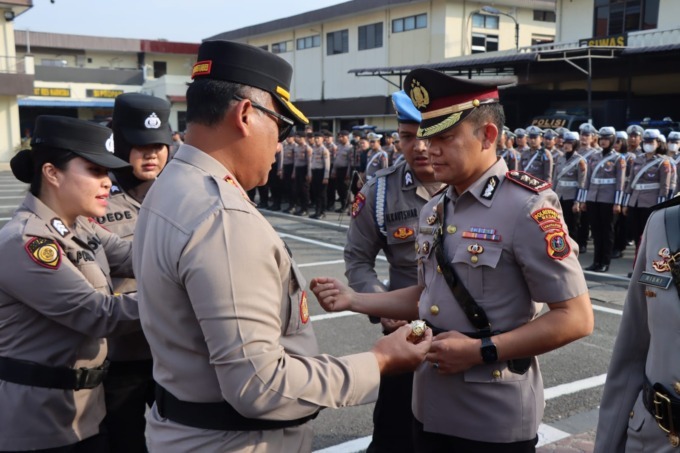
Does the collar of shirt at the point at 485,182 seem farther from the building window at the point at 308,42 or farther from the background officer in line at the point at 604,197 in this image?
the building window at the point at 308,42

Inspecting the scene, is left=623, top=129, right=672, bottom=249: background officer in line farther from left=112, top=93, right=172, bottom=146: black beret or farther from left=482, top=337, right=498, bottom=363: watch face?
left=482, top=337, right=498, bottom=363: watch face

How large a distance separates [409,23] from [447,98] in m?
31.6

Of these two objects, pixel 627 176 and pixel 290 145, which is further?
pixel 290 145

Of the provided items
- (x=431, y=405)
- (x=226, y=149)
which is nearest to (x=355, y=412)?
(x=431, y=405)

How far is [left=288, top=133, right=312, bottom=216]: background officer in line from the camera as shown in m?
17.0

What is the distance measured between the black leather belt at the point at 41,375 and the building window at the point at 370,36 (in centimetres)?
3327

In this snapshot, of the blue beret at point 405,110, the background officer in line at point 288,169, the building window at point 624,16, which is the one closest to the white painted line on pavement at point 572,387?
the blue beret at point 405,110

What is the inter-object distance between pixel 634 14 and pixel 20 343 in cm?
2730

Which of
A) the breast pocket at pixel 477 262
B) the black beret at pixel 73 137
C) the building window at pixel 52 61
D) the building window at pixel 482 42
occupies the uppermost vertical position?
the building window at pixel 52 61

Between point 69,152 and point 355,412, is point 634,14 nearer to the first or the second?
point 355,412

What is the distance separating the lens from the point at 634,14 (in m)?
24.9

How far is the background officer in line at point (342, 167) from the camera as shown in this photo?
17.5 metres

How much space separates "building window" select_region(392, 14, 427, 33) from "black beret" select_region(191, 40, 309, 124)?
31.1 metres

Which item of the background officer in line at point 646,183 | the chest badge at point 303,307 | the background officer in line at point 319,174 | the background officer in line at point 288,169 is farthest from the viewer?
the background officer in line at point 288,169
